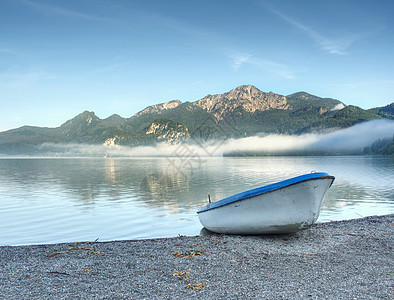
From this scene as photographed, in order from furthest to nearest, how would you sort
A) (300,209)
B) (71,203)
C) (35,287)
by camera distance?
1. (71,203)
2. (300,209)
3. (35,287)

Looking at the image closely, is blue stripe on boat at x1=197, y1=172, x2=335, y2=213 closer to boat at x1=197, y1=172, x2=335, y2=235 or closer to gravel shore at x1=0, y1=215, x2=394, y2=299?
boat at x1=197, y1=172, x2=335, y2=235

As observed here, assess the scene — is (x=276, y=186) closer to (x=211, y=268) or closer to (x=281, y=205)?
(x=281, y=205)

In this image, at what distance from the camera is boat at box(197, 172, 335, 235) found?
41.4 feet

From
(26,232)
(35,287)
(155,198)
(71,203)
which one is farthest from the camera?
(155,198)

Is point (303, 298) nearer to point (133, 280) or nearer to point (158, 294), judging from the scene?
point (158, 294)

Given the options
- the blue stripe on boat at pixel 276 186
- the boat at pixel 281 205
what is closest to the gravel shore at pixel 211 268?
the boat at pixel 281 205

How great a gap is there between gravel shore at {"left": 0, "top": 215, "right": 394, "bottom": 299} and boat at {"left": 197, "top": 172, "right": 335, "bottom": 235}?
23.5 inches

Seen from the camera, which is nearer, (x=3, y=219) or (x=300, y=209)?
(x=300, y=209)

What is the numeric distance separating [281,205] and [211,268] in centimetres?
463

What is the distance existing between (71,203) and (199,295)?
24.9 meters

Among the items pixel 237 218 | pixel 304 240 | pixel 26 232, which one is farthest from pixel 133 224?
pixel 304 240

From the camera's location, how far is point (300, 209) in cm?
1288

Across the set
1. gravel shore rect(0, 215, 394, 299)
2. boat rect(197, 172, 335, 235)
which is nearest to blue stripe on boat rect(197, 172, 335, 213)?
boat rect(197, 172, 335, 235)

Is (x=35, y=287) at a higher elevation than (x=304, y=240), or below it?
higher
